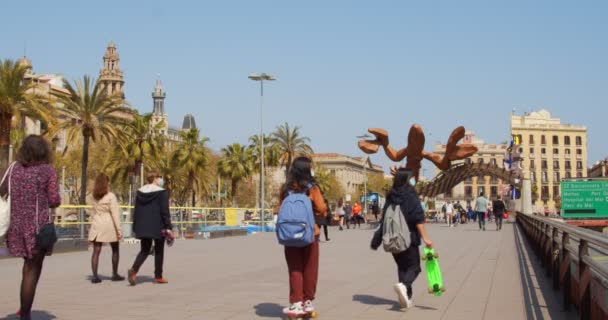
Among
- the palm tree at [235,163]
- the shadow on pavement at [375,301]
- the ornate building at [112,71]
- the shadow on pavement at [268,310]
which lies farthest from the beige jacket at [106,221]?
the ornate building at [112,71]

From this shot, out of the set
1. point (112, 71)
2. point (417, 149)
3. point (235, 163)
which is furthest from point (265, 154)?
point (112, 71)

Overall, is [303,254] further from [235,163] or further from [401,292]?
[235,163]

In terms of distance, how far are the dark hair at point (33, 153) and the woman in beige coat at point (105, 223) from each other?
4.50 metres

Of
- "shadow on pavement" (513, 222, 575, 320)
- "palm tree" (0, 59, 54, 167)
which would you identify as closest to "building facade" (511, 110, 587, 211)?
"palm tree" (0, 59, 54, 167)

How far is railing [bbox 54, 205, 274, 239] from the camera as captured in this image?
2184cm

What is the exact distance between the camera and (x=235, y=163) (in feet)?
Result: 250

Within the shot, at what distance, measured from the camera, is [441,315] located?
8.43m

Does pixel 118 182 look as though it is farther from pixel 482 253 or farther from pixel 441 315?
pixel 441 315

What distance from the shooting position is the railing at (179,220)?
21.8 m

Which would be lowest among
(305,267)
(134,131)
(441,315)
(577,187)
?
(441,315)

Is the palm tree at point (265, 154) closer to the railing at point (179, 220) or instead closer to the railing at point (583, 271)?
the railing at point (179, 220)

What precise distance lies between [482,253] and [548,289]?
839cm

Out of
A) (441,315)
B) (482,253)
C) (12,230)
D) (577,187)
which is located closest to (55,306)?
(12,230)

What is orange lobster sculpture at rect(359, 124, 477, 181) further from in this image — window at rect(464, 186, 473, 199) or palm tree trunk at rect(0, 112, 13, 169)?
window at rect(464, 186, 473, 199)
